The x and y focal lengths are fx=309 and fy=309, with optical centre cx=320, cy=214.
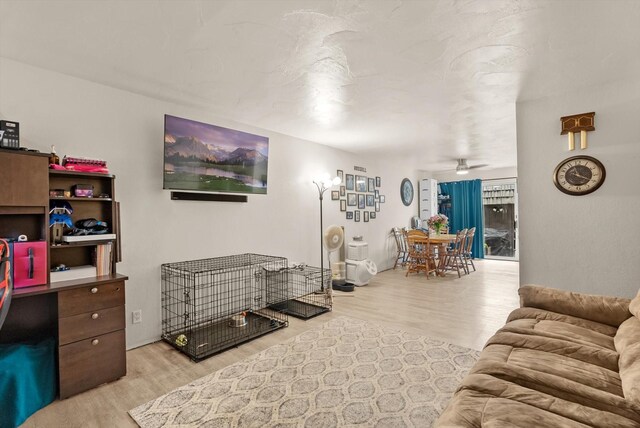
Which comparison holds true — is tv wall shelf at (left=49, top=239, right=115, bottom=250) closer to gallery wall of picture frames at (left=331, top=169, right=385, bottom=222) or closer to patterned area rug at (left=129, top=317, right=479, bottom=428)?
patterned area rug at (left=129, top=317, right=479, bottom=428)

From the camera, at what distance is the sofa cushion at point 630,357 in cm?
120

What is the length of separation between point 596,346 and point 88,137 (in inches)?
154

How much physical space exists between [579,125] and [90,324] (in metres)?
4.44

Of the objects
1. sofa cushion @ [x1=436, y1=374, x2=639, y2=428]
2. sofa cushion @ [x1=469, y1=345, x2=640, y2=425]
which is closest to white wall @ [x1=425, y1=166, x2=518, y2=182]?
sofa cushion @ [x1=469, y1=345, x2=640, y2=425]

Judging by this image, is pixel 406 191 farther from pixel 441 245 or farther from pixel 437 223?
pixel 441 245

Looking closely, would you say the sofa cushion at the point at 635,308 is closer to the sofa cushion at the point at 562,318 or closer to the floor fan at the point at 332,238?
the sofa cushion at the point at 562,318

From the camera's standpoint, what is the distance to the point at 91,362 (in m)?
2.23

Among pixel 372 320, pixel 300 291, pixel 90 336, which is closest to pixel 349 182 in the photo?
pixel 300 291

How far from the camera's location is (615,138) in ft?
9.13

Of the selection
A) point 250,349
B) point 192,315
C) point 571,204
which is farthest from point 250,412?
Answer: point 571,204

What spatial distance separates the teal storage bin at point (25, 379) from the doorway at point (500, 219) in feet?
29.0

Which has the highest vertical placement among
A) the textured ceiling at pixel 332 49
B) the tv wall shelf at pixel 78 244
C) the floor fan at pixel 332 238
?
the textured ceiling at pixel 332 49

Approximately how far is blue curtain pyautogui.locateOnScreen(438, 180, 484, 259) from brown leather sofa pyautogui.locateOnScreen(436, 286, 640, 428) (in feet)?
20.8

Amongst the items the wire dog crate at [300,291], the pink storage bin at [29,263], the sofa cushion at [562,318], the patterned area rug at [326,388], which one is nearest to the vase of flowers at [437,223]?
the wire dog crate at [300,291]
